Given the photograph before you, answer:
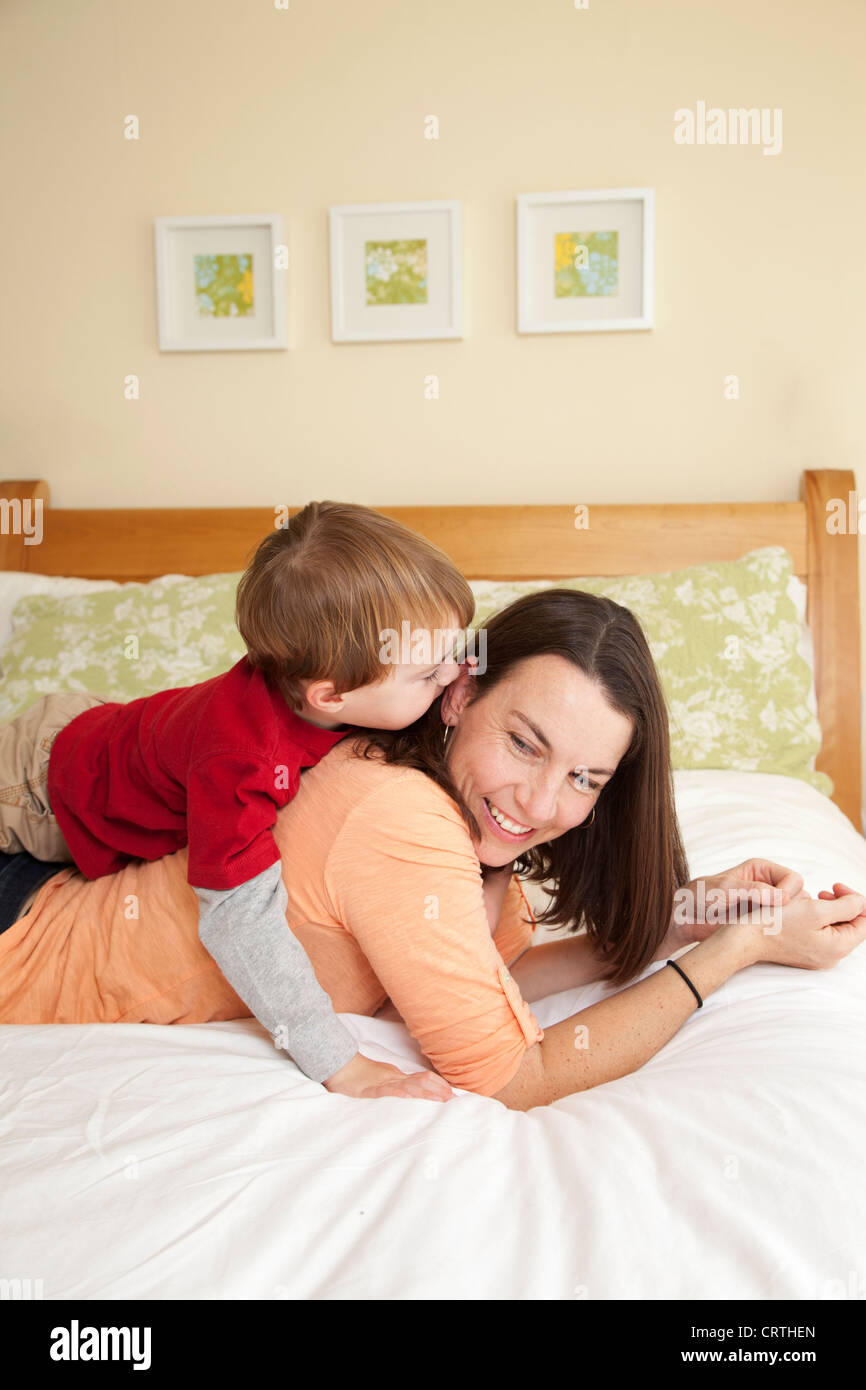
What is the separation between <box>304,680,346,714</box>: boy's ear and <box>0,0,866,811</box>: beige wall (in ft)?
5.03

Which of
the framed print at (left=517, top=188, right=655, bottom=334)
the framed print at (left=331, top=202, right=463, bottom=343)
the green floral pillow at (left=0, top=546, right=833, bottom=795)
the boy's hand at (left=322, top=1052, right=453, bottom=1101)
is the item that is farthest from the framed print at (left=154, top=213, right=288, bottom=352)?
the boy's hand at (left=322, top=1052, right=453, bottom=1101)

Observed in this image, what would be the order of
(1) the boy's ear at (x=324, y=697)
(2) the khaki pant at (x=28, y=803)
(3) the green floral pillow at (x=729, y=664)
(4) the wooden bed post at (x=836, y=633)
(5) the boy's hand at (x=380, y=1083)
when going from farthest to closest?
(4) the wooden bed post at (x=836, y=633), (3) the green floral pillow at (x=729, y=664), (2) the khaki pant at (x=28, y=803), (1) the boy's ear at (x=324, y=697), (5) the boy's hand at (x=380, y=1083)

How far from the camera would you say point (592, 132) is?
244 centimetres

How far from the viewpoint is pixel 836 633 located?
7.97ft

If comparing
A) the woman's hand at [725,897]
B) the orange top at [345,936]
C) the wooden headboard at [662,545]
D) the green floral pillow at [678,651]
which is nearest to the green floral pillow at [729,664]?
the green floral pillow at [678,651]

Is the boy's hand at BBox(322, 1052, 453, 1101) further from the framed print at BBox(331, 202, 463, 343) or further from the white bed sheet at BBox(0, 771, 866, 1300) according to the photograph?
the framed print at BBox(331, 202, 463, 343)

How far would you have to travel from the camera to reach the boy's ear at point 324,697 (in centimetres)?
111

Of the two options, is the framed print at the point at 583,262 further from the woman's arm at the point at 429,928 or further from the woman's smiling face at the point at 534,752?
the woman's arm at the point at 429,928

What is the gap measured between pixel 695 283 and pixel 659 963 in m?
1.73

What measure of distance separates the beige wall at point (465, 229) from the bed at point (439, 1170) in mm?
1606

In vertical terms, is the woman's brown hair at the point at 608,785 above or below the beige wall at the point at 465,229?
below

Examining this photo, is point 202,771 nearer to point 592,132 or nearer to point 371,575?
point 371,575

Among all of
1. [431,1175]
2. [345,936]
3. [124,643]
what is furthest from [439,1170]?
[124,643]
